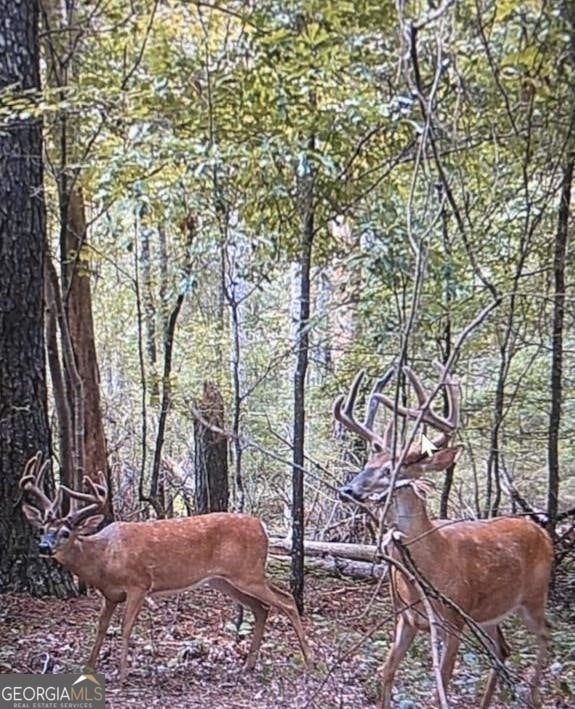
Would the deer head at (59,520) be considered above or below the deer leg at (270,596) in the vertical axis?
above

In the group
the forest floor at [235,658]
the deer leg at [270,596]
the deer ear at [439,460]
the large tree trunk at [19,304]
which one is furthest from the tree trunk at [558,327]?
the large tree trunk at [19,304]

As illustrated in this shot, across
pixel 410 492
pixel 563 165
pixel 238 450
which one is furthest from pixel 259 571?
pixel 563 165

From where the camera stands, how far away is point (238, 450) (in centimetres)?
611

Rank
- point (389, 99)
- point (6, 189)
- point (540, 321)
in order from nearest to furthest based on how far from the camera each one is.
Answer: point (389, 99) → point (6, 189) → point (540, 321)

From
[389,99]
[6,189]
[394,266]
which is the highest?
[389,99]

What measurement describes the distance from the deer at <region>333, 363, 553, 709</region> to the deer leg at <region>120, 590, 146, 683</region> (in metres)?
1.29

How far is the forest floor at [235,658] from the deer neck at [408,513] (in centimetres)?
42

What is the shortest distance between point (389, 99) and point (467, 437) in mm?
2983

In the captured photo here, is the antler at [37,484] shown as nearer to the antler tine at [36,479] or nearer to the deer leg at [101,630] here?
the antler tine at [36,479]

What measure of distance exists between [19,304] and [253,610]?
2.37 meters

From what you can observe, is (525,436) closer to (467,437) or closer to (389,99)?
(467,437)

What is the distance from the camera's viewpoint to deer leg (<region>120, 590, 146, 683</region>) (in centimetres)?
460

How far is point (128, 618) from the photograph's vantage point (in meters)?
4.80

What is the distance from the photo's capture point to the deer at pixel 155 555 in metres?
4.97
